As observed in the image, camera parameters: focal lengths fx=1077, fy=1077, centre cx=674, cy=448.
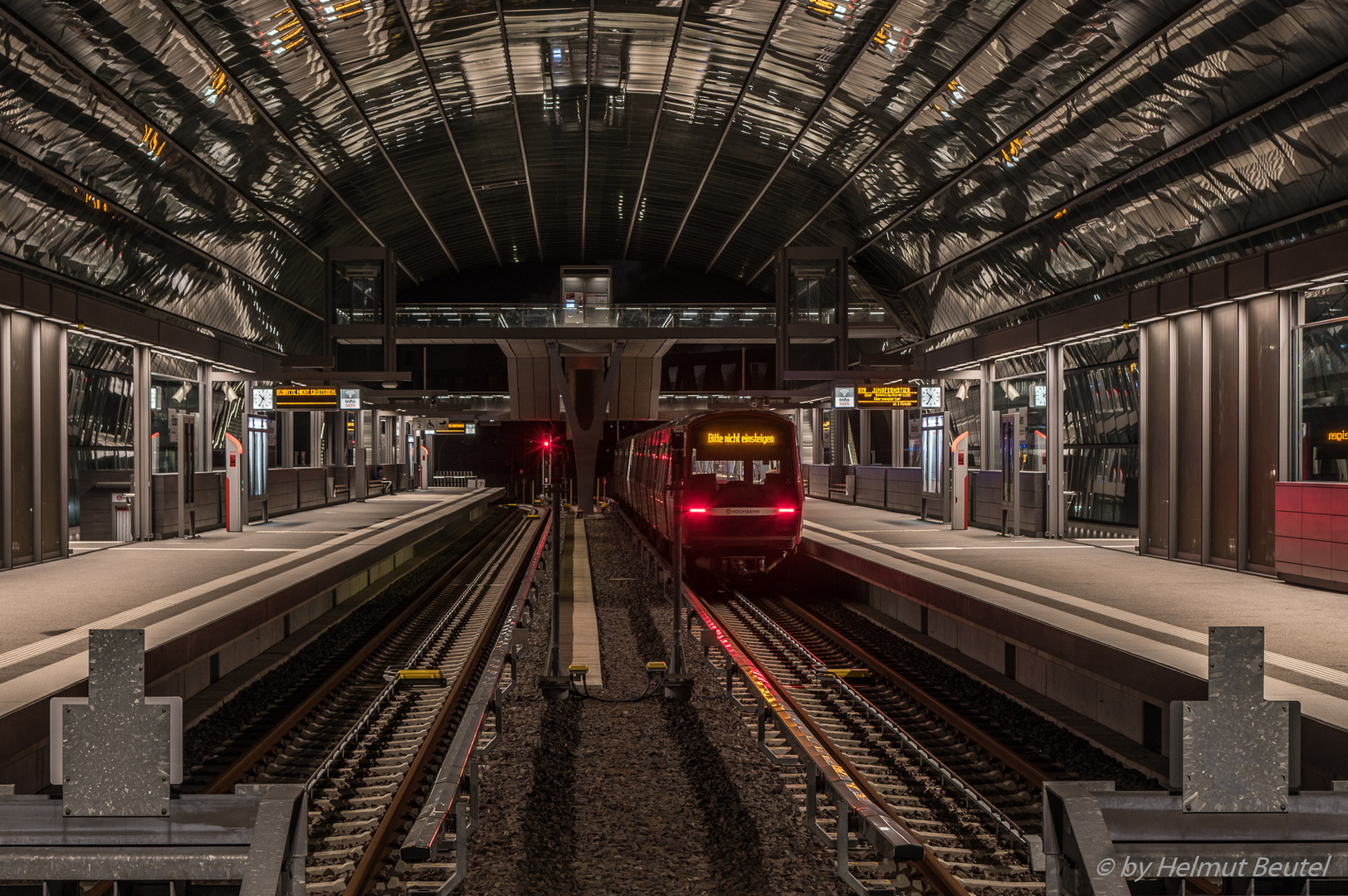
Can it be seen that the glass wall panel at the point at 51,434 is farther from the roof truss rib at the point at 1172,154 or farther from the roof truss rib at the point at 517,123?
the roof truss rib at the point at 1172,154

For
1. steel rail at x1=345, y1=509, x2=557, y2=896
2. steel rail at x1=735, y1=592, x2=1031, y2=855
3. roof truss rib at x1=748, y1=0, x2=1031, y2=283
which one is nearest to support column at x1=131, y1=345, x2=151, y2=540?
steel rail at x1=345, y1=509, x2=557, y2=896

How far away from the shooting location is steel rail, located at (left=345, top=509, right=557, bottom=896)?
17.5ft

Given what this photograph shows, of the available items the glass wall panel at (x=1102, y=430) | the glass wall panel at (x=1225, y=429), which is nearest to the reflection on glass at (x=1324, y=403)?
the glass wall panel at (x=1225, y=429)

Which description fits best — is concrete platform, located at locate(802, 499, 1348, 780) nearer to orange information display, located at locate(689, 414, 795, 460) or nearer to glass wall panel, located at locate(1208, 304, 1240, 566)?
glass wall panel, located at locate(1208, 304, 1240, 566)

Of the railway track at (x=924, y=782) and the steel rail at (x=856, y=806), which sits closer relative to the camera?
the steel rail at (x=856, y=806)

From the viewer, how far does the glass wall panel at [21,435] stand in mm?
15625

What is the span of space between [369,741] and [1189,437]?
12.7 m

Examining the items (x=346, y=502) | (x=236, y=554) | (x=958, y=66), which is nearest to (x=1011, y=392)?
(x=958, y=66)

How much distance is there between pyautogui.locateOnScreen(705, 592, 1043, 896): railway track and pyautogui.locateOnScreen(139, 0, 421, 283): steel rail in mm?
15461

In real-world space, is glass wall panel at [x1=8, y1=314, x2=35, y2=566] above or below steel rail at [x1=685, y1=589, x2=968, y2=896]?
above

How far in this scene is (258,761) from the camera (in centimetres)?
796

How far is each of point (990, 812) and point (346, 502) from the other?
117 ft

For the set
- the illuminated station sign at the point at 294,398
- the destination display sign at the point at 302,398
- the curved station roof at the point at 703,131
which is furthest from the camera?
the destination display sign at the point at 302,398

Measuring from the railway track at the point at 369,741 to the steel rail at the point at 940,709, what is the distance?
11.7 feet
